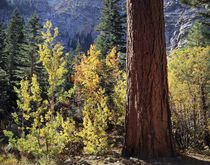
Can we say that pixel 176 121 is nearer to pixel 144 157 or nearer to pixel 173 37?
pixel 144 157

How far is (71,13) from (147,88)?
155m

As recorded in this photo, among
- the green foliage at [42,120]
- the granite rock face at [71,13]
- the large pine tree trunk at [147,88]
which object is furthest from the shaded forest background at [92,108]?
the granite rock face at [71,13]

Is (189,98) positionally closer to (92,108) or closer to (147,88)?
(147,88)

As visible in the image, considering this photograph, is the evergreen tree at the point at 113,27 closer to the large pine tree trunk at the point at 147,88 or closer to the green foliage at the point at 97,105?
the green foliage at the point at 97,105

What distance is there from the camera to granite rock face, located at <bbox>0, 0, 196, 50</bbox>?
110688 millimetres

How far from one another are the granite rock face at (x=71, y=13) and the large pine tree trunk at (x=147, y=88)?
106 meters

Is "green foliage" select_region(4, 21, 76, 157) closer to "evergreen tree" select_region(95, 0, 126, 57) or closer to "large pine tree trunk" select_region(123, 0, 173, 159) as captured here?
"large pine tree trunk" select_region(123, 0, 173, 159)

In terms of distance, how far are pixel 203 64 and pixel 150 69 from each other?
487 centimetres

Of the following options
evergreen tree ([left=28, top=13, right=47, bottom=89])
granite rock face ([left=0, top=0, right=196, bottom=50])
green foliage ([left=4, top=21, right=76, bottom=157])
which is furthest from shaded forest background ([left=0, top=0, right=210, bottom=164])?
granite rock face ([left=0, top=0, right=196, bottom=50])

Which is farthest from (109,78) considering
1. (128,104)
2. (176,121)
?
(128,104)

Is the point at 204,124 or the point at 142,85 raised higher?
the point at 142,85

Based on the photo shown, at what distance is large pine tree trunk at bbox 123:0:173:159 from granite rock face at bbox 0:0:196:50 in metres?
106

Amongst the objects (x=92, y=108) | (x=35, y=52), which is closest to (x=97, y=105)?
(x=92, y=108)

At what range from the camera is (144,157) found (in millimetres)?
2670
